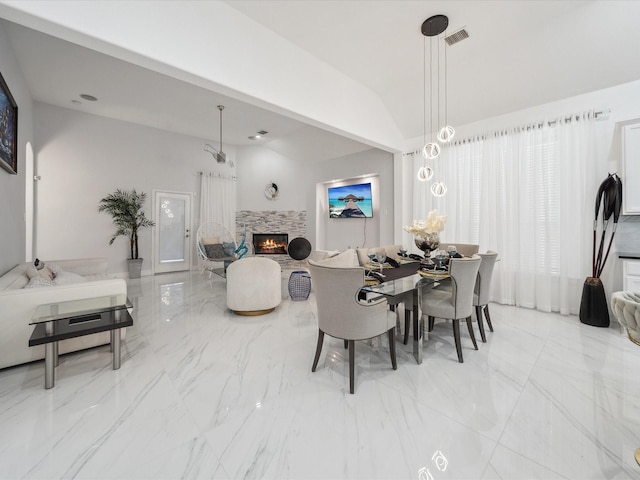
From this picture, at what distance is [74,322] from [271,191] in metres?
5.68

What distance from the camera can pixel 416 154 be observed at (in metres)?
4.92

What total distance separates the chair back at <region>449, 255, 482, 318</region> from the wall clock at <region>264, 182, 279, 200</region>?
19.1ft

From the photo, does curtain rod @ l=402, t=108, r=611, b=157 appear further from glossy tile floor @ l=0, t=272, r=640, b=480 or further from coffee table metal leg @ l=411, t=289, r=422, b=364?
coffee table metal leg @ l=411, t=289, r=422, b=364

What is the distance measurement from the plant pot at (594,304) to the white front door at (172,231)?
7.35m

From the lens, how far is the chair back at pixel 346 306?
192 cm

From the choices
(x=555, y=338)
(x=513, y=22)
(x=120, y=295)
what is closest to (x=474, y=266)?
(x=555, y=338)

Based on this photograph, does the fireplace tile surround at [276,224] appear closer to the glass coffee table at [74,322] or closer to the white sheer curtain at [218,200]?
the white sheer curtain at [218,200]

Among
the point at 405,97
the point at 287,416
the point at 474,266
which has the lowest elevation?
the point at 287,416

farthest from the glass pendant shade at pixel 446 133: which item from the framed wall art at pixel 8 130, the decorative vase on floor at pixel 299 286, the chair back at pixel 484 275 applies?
the framed wall art at pixel 8 130

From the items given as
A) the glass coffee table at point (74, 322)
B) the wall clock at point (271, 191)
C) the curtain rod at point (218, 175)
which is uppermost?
the curtain rod at point (218, 175)

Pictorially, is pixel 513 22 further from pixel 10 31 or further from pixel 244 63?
pixel 10 31

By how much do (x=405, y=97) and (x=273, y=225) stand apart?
4.51m

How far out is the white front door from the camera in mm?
6371

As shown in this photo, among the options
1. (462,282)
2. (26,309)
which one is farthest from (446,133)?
(26,309)
